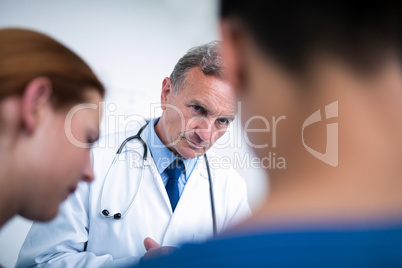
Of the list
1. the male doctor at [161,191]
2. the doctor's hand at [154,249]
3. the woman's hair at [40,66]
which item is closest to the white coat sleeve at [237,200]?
the male doctor at [161,191]

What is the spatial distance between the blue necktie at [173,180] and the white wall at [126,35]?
19 centimetres

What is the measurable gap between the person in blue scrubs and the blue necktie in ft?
2.50

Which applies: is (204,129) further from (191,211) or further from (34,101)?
(34,101)

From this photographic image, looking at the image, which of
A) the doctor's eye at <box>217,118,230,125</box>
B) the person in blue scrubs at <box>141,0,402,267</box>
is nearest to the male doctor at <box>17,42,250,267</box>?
the doctor's eye at <box>217,118,230,125</box>

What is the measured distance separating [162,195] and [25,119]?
58cm

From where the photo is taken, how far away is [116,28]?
3.98ft

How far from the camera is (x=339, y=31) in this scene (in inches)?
11.3

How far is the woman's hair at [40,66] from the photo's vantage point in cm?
50

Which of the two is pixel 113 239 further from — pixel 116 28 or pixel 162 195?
pixel 116 28

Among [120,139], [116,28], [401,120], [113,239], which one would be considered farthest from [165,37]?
[401,120]

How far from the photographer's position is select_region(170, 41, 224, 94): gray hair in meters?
1.09

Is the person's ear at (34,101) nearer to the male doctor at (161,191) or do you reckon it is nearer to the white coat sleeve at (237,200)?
the male doctor at (161,191)

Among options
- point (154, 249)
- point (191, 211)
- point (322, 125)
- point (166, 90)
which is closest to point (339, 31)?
point (322, 125)

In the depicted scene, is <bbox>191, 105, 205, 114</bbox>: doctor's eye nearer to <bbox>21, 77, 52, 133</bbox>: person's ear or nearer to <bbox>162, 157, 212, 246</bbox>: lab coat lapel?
<bbox>162, 157, 212, 246</bbox>: lab coat lapel
